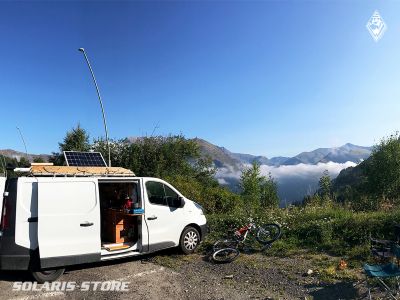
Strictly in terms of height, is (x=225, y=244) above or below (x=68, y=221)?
below

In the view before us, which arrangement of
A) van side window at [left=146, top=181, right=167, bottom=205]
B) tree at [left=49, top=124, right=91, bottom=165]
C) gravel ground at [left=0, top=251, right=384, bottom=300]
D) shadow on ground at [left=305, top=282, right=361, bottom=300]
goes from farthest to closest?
tree at [left=49, top=124, right=91, bottom=165] → van side window at [left=146, top=181, right=167, bottom=205] → gravel ground at [left=0, top=251, right=384, bottom=300] → shadow on ground at [left=305, top=282, right=361, bottom=300]

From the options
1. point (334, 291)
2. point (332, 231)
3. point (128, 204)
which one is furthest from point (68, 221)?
point (332, 231)

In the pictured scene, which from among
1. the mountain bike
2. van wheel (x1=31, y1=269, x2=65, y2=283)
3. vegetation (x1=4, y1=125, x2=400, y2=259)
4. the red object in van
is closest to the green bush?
vegetation (x1=4, y1=125, x2=400, y2=259)

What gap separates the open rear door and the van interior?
1148mm

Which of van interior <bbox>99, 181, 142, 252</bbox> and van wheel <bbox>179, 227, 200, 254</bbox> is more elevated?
van interior <bbox>99, 181, 142, 252</bbox>

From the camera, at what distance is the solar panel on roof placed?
11.0 metres

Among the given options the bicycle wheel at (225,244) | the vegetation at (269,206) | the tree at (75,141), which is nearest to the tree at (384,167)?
the vegetation at (269,206)

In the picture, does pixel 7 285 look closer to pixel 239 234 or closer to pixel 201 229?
pixel 201 229

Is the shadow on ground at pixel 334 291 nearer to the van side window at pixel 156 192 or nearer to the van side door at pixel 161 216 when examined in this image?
the van side door at pixel 161 216

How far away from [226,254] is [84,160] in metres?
4.98

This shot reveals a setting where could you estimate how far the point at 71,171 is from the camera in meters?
8.68

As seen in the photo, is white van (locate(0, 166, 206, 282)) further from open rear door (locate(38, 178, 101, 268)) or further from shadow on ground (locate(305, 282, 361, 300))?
shadow on ground (locate(305, 282, 361, 300))

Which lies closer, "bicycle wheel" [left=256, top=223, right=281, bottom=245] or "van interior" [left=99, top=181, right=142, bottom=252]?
"van interior" [left=99, top=181, right=142, bottom=252]

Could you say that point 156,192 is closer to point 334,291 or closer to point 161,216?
point 161,216
